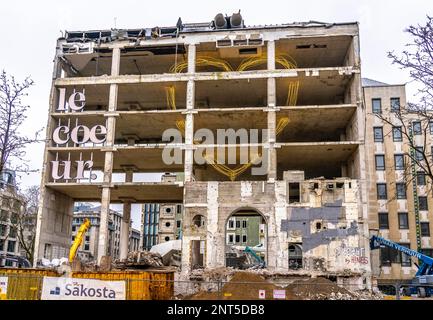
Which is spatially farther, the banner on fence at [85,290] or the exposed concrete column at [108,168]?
the exposed concrete column at [108,168]

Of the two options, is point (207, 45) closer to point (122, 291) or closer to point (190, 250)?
point (190, 250)

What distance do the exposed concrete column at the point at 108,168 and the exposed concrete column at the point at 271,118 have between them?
13071mm

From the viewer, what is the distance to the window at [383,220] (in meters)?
51.7

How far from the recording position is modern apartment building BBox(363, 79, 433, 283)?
49688 mm

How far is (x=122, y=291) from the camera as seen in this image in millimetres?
17812

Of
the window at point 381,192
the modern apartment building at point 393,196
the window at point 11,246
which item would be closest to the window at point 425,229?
the modern apartment building at point 393,196

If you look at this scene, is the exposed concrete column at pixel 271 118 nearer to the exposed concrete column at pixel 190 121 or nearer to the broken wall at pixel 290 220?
the broken wall at pixel 290 220

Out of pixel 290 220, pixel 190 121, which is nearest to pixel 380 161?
pixel 290 220

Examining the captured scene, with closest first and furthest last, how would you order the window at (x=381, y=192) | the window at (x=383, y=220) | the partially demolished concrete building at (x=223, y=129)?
1. the partially demolished concrete building at (x=223, y=129)
2. the window at (x=383, y=220)
3. the window at (x=381, y=192)

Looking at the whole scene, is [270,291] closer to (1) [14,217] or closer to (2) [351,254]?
(2) [351,254]

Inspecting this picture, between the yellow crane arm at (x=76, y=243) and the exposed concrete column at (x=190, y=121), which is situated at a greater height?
the exposed concrete column at (x=190, y=121)

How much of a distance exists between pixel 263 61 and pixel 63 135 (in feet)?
61.1

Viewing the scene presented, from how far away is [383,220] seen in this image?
52.0m
